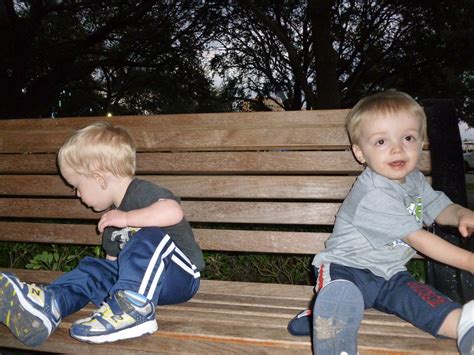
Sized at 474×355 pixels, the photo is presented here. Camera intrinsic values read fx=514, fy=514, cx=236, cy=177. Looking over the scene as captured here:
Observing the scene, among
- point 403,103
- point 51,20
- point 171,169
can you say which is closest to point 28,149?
point 171,169

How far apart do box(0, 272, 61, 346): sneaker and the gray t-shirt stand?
1.09 meters

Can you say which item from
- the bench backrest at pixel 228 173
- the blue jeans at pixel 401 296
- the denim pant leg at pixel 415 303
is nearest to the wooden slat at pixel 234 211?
the bench backrest at pixel 228 173

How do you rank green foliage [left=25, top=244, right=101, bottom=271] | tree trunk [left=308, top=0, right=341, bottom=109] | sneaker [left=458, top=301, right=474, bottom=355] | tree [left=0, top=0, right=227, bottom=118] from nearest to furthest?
sneaker [left=458, top=301, right=474, bottom=355] < green foliage [left=25, top=244, right=101, bottom=271] < tree trunk [left=308, top=0, right=341, bottom=109] < tree [left=0, top=0, right=227, bottom=118]

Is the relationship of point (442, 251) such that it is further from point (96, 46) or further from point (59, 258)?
point (96, 46)

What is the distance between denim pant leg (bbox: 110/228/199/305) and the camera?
2000mm

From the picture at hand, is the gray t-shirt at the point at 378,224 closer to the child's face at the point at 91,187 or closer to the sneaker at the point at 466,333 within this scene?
the sneaker at the point at 466,333

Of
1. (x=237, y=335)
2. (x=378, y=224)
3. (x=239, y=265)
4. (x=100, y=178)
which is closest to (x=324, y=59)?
(x=239, y=265)

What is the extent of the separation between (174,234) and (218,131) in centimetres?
63

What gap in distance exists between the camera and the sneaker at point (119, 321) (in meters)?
1.83

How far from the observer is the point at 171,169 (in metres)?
2.79

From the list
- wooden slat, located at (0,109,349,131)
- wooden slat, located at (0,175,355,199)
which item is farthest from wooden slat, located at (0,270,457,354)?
wooden slat, located at (0,109,349,131)

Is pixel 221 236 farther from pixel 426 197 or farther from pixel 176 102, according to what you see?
pixel 176 102

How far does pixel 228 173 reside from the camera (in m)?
2.77

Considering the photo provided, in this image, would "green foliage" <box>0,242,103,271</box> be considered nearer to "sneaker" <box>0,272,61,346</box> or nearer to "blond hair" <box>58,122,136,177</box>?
"blond hair" <box>58,122,136,177</box>
